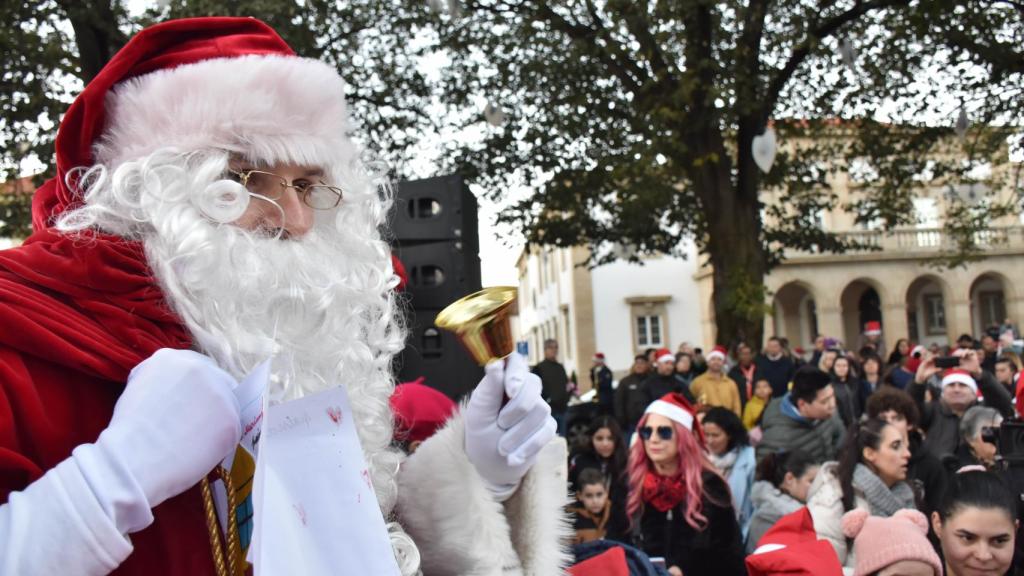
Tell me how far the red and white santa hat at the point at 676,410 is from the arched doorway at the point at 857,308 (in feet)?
129

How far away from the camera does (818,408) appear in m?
6.59

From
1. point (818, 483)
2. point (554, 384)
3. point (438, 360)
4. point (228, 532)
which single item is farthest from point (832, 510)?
point (554, 384)

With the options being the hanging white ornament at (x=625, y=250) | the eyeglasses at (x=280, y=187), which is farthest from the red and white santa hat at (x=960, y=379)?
the hanging white ornament at (x=625, y=250)

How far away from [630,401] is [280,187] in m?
9.48

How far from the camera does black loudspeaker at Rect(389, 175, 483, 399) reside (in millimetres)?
4922

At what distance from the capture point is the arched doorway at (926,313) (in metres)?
42.2

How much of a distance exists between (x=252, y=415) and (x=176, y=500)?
0.82ft

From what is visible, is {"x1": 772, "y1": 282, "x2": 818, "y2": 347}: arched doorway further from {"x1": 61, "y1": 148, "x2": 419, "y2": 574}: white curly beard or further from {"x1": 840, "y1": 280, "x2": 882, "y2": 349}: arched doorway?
{"x1": 61, "y1": 148, "x2": 419, "y2": 574}: white curly beard

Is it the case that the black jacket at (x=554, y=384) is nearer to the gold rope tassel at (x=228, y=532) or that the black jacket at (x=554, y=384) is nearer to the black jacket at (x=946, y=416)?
the black jacket at (x=946, y=416)

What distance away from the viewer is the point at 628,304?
37.2 m

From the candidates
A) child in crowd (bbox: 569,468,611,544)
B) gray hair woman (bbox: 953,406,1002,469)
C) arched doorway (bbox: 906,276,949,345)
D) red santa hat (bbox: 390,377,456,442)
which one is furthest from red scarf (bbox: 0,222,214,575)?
arched doorway (bbox: 906,276,949,345)

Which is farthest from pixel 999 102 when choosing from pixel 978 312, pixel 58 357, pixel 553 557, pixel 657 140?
pixel 978 312

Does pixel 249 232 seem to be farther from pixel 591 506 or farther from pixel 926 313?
pixel 926 313

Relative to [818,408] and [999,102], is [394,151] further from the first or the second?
[999,102]
